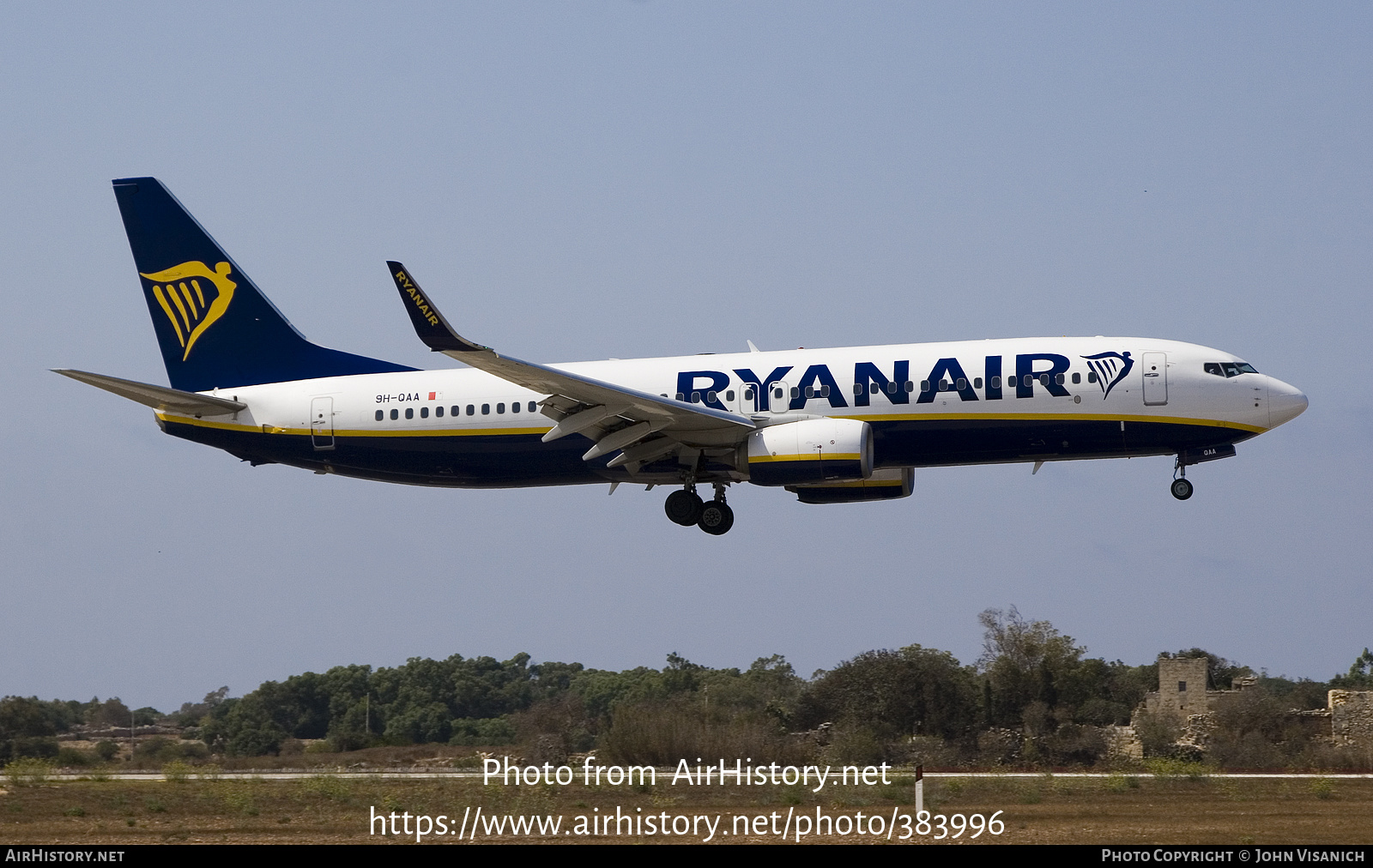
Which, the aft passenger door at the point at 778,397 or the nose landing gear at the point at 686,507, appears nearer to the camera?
the aft passenger door at the point at 778,397

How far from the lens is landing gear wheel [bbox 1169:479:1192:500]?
37.8 metres

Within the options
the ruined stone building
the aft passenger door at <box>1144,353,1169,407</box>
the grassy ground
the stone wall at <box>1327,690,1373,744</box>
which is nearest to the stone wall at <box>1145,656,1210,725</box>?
the ruined stone building

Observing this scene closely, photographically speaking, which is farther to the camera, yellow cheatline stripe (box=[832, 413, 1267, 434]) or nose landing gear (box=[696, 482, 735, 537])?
nose landing gear (box=[696, 482, 735, 537])

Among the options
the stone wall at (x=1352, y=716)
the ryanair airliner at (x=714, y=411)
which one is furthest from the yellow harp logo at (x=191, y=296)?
the stone wall at (x=1352, y=716)

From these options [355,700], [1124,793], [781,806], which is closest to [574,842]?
[781,806]

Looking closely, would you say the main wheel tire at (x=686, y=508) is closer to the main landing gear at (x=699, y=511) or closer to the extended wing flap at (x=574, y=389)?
the main landing gear at (x=699, y=511)

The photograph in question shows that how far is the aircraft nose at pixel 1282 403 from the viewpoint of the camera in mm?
36531

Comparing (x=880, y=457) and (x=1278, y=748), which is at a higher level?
(x=880, y=457)

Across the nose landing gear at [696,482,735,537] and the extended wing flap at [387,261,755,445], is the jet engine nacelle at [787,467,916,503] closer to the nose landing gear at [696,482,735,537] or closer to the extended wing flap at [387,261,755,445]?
the nose landing gear at [696,482,735,537]

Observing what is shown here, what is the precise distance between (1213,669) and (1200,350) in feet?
146

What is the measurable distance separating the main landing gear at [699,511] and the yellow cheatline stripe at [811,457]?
3.05 m

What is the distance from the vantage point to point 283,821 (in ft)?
108

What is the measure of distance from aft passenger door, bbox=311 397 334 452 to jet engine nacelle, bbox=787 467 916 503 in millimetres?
11635
